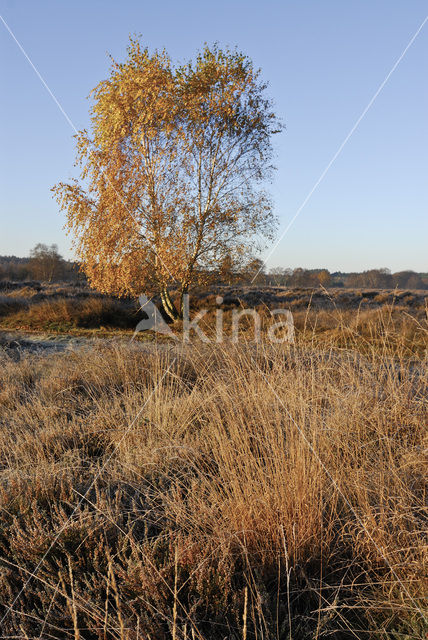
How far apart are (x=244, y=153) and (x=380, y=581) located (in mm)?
14307

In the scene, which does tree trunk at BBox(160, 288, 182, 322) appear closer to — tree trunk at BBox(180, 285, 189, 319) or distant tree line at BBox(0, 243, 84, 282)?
tree trunk at BBox(180, 285, 189, 319)

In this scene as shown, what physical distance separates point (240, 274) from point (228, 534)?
13316 millimetres

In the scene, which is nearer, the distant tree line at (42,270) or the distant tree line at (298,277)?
the distant tree line at (298,277)

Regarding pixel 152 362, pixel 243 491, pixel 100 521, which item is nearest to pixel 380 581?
pixel 243 491

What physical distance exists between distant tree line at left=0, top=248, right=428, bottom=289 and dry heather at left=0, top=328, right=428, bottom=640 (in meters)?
1.37

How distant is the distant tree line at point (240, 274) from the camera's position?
1536cm

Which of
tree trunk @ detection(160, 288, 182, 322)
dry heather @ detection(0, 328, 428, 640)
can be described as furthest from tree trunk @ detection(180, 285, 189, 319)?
dry heather @ detection(0, 328, 428, 640)

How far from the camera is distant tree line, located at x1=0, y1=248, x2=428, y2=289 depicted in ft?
50.4

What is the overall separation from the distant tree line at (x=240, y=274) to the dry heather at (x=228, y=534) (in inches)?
54.1

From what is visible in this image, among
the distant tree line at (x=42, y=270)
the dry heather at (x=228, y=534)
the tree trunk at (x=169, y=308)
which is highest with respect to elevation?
the distant tree line at (x=42, y=270)

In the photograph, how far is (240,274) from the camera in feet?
51.6

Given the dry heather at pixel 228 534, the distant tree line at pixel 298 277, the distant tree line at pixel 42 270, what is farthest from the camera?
the distant tree line at pixel 42 270

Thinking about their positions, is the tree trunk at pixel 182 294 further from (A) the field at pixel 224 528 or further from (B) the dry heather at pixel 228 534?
(B) the dry heather at pixel 228 534

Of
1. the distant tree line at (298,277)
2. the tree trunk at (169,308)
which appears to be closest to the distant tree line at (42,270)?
the distant tree line at (298,277)
